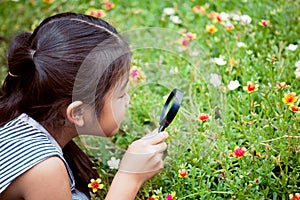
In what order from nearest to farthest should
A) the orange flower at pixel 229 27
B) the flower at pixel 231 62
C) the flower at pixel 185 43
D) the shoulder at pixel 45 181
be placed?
the shoulder at pixel 45 181, the flower at pixel 231 62, the orange flower at pixel 229 27, the flower at pixel 185 43

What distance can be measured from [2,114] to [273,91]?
92 centimetres

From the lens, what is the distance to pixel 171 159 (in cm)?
183

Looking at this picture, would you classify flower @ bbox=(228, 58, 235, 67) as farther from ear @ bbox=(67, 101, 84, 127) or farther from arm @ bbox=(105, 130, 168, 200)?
ear @ bbox=(67, 101, 84, 127)

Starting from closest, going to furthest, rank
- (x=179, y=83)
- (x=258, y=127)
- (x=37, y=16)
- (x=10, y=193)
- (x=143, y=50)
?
1. (x=10, y=193)
2. (x=258, y=127)
3. (x=179, y=83)
4. (x=143, y=50)
5. (x=37, y=16)

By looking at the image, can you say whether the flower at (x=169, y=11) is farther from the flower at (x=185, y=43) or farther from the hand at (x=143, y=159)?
the hand at (x=143, y=159)

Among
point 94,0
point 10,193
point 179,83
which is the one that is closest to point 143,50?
point 179,83

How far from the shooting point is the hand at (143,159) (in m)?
1.58

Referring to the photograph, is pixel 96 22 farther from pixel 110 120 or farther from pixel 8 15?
pixel 8 15

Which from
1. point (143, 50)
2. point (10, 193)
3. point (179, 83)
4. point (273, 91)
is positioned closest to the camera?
point (10, 193)

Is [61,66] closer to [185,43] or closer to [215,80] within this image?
[215,80]

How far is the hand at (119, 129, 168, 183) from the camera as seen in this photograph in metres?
1.58

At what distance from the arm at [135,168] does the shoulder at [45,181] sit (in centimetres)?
15

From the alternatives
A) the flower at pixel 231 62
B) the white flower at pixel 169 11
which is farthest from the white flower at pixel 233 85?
the white flower at pixel 169 11

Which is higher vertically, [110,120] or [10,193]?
[110,120]
